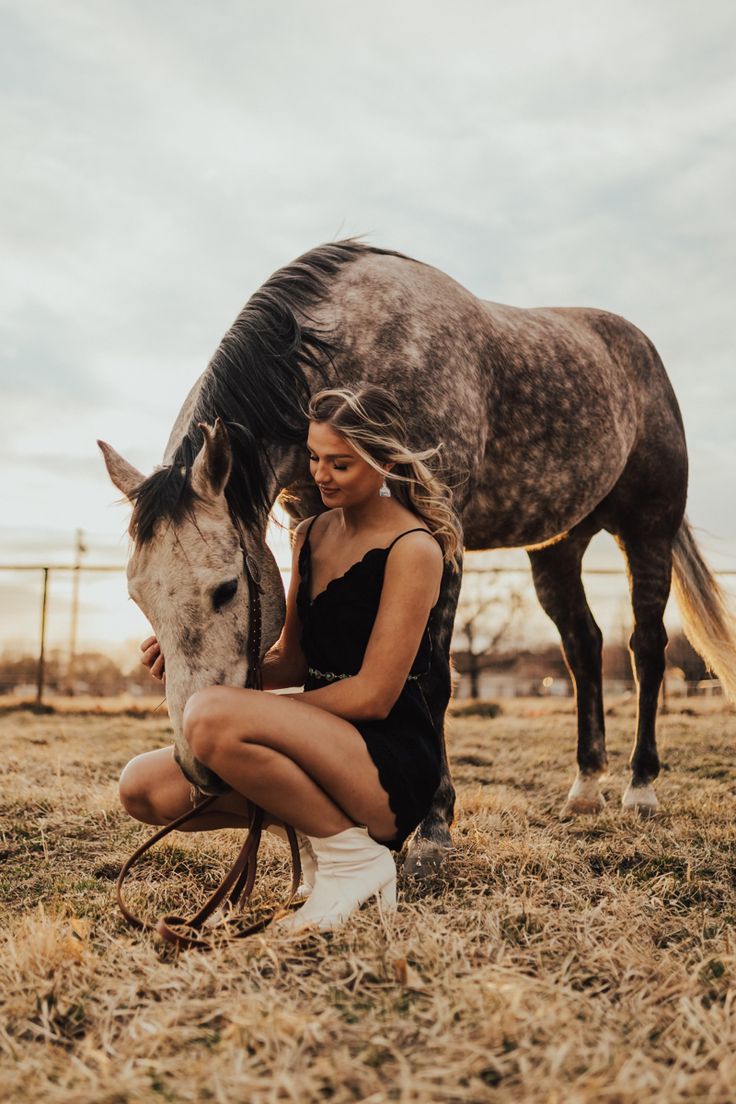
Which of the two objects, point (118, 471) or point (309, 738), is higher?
point (118, 471)

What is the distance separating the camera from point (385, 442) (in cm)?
242

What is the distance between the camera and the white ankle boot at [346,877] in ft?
7.07

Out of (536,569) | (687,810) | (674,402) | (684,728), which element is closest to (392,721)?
(687,810)

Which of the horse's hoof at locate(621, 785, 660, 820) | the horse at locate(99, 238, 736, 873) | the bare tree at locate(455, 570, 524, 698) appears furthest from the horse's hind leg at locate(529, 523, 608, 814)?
the bare tree at locate(455, 570, 524, 698)

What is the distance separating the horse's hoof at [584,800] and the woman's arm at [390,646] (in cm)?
214

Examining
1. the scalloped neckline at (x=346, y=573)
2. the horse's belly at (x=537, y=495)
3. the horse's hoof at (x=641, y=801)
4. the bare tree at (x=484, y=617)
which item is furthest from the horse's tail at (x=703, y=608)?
the bare tree at (x=484, y=617)

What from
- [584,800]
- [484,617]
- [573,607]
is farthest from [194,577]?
[484,617]

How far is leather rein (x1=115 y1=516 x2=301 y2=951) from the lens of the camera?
2080 mm

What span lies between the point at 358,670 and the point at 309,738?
327 mm

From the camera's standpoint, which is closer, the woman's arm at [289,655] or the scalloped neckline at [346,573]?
the scalloped neckline at [346,573]

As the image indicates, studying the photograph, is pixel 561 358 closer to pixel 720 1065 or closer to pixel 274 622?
pixel 274 622

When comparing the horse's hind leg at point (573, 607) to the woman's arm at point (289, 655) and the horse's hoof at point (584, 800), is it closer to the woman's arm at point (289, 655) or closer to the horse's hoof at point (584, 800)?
the horse's hoof at point (584, 800)

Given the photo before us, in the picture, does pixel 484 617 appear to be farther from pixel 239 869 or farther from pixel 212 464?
pixel 239 869

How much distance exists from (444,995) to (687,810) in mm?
2769
